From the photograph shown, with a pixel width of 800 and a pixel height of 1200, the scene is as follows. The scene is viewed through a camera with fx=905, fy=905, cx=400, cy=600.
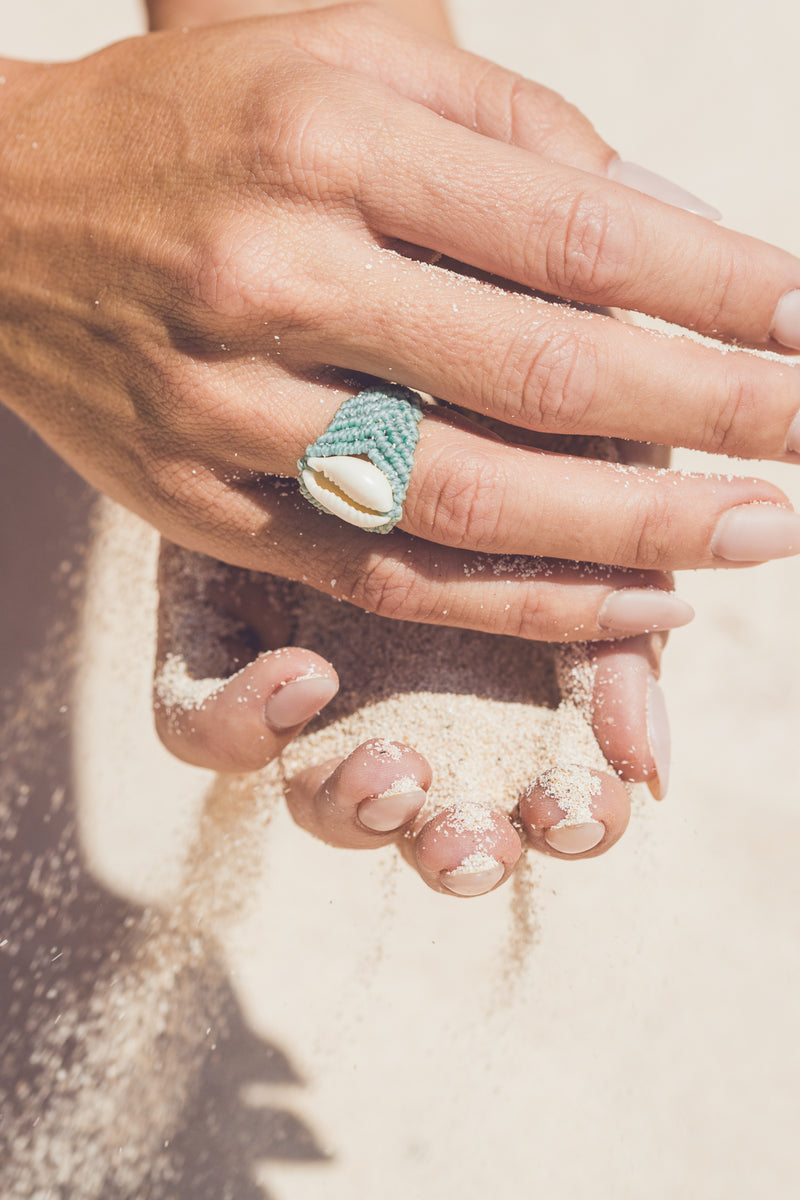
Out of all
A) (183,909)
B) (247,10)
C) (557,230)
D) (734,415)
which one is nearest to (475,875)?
(734,415)

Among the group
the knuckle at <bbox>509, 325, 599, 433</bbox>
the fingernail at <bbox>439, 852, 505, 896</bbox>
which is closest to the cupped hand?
the knuckle at <bbox>509, 325, 599, 433</bbox>

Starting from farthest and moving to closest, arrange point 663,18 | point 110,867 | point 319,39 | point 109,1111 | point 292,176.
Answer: point 663,18 < point 110,867 < point 109,1111 < point 319,39 < point 292,176

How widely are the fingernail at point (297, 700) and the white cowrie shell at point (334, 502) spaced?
18 centimetres

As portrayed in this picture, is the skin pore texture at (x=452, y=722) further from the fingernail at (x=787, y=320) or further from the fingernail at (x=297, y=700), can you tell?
the fingernail at (x=787, y=320)

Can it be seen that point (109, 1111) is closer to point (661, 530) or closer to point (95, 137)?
point (661, 530)

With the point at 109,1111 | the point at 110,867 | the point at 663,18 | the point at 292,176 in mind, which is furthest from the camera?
the point at 663,18

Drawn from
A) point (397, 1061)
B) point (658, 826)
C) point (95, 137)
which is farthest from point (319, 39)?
point (397, 1061)

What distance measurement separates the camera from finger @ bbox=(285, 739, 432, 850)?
866 mm

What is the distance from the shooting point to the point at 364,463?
81 cm

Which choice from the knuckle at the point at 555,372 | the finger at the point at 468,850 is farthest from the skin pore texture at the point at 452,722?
the knuckle at the point at 555,372

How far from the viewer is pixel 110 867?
4.83 ft

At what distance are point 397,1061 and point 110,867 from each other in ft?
1.79

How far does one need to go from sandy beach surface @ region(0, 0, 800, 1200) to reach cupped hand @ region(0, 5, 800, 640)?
0.46m

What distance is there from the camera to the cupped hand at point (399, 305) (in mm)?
835
